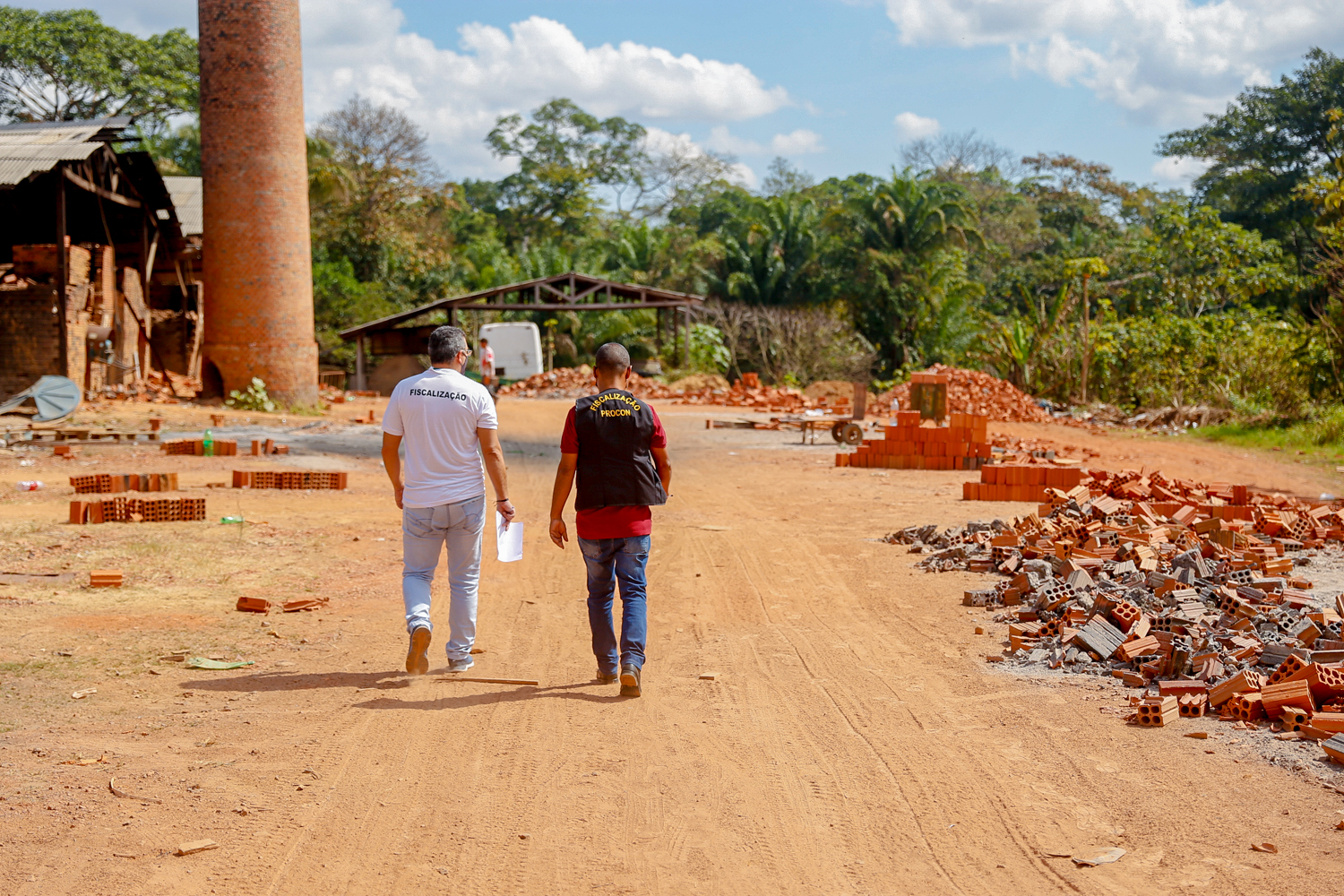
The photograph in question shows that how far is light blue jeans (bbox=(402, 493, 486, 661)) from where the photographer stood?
5.41m

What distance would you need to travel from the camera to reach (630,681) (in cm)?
527

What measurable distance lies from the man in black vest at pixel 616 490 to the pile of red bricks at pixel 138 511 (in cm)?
615

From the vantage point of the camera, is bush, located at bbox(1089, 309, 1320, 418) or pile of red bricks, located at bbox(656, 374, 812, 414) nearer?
bush, located at bbox(1089, 309, 1320, 418)

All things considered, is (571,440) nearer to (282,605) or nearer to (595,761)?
(595,761)

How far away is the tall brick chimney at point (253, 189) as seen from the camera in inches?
818

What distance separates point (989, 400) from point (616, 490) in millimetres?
20304

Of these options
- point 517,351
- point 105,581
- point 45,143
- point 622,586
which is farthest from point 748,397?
point 622,586

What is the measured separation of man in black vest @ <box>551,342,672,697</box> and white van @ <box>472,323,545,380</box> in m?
29.9

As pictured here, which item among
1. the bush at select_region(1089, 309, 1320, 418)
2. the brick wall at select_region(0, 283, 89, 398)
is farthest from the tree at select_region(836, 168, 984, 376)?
the brick wall at select_region(0, 283, 89, 398)

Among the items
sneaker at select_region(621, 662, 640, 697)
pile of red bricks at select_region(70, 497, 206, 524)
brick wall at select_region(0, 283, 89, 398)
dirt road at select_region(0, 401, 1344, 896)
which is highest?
brick wall at select_region(0, 283, 89, 398)

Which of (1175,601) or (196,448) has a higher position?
(196,448)

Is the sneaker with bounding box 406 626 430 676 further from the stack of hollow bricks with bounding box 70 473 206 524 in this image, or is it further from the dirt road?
the stack of hollow bricks with bounding box 70 473 206 524

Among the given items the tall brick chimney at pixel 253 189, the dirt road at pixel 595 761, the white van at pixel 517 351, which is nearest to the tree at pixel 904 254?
the white van at pixel 517 351

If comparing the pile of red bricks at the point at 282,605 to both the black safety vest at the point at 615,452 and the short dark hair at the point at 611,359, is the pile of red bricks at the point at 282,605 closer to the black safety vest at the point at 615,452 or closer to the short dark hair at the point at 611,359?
the black safety vest at the point at 615,452
